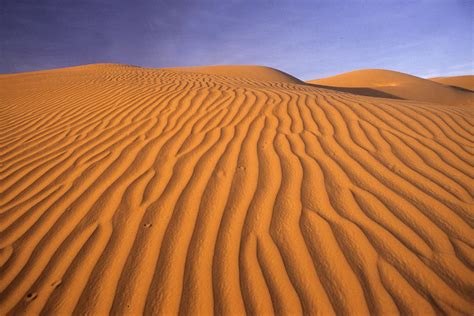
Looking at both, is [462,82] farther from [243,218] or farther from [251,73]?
[243,218]

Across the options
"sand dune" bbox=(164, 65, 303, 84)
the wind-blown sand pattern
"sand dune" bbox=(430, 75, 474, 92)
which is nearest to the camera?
the wind-blown sand pattern

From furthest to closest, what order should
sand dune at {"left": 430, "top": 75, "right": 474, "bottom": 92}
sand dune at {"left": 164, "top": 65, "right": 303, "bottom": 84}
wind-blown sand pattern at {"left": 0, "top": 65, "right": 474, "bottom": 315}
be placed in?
sand dune at {"left": 430, "top": 75, "right": 474, "bottom": 92}, sand dune at {"left": 164, "top": 65, "right": 303, "bottom": 84}, wind-blown sand pattern at {"left": 0, "top": 65, "right": 474, "bottom": 315}

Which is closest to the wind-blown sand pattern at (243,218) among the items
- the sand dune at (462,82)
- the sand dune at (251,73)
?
the sand dune at (251,73)

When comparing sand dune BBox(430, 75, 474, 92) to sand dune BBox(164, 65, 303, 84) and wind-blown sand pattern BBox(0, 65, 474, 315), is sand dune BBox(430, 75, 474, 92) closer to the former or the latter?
sand dune BBox(164, 65, 303, 84)

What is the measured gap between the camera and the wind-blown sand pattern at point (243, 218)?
4.35 ft

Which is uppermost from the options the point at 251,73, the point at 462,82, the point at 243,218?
the point at 462,82

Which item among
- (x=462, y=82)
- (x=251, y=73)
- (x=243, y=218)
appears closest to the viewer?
(x=243, y=218)

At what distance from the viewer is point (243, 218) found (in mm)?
1740

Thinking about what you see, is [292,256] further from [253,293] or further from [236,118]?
[236,118]

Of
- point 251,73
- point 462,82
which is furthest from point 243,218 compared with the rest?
point 462,82

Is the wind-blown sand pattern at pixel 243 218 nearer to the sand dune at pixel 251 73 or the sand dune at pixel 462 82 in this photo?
the sand dune at pixel 251 73

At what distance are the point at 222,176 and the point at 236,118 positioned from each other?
1375mm

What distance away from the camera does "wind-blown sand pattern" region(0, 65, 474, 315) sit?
52.2 inches

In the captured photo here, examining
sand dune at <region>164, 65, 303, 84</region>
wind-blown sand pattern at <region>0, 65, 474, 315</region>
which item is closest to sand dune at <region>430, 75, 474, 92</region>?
sand dune at <region>164, 65, 303, 84</region>
